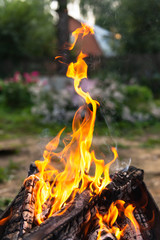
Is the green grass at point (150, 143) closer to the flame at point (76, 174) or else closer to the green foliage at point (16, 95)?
the flame at point (76, 174)

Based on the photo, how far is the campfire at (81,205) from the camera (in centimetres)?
176

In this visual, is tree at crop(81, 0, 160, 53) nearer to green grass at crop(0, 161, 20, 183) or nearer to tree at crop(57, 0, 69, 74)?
tree at crop(57, 0, 69, 74)

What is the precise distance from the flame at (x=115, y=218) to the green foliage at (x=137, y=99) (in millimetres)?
6241

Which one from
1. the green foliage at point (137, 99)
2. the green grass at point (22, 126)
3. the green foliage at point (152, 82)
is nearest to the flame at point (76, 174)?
the green grass at point (22, 126)

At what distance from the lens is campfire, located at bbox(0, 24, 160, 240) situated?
176 centimetres

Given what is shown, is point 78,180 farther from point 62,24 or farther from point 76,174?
point 62,24

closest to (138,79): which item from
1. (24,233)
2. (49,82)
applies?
(49,82)

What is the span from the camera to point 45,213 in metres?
2.01

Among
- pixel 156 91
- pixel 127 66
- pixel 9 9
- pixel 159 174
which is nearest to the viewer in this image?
pixel 159 174

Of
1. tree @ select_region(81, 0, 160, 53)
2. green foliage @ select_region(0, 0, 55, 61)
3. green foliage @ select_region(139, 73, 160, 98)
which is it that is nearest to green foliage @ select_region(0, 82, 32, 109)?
tree @ select_region(81, 0, 160, 53)

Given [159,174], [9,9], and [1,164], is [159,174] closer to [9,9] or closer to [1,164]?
[1,164]

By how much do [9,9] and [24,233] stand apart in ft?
91.9

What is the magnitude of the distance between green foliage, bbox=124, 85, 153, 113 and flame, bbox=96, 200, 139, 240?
6241 millimetres

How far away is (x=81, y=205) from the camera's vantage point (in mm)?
1850
